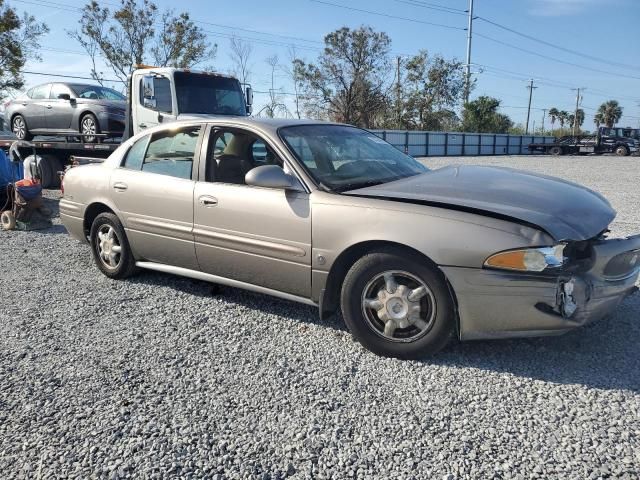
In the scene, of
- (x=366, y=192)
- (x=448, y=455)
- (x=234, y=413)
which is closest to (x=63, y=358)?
(x=234, y=413)

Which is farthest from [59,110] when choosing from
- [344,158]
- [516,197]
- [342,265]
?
[516,197]

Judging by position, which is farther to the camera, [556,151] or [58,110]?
[556,151]

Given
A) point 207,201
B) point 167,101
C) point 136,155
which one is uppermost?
point 167,101

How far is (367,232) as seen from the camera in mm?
3348

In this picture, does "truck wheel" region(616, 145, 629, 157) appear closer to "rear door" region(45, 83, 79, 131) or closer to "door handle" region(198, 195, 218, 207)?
"rear door" region(45, 83, 79, 131)

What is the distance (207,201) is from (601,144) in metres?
38.6

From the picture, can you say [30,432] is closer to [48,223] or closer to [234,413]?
[234,413]

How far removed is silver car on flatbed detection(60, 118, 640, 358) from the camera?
301 cm

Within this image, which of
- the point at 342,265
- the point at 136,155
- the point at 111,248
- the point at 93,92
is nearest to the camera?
the point at 342,265

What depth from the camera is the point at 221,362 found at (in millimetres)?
3383

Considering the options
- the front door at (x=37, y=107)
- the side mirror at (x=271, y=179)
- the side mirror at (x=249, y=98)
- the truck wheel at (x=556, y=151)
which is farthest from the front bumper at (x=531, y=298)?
the truck wheel at (x=556, y=151)

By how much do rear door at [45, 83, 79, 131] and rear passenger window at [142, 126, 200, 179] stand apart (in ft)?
25.6

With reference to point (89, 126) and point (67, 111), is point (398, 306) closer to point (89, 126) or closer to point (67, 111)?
point (89, 126)

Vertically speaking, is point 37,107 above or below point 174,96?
below
